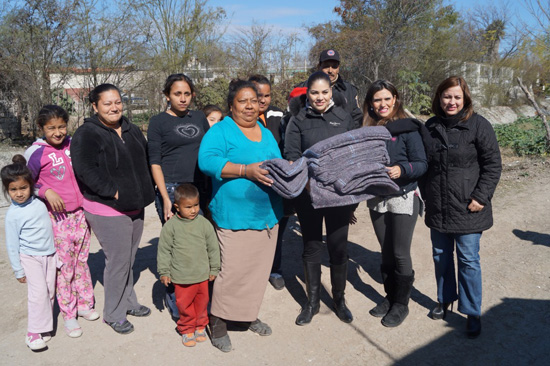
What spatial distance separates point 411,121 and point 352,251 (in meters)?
2.49

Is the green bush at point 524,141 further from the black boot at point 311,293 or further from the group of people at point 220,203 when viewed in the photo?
the black boot at point 311,293

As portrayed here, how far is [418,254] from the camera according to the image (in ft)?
18.0

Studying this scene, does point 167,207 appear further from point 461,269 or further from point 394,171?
point 461,269

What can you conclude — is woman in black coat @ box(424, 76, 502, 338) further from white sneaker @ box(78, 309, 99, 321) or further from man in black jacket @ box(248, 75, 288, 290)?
white sneaker @ box(78, 309, 99, 321)

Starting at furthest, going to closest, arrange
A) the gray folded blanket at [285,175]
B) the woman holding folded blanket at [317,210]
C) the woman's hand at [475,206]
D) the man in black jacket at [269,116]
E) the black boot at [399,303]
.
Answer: the man in black jacket at [269,116], the black boot at [399,303], the woman holding folded blanket at [317,210], the woman's hand at [475,206], the gray folded blanket at [285,175]

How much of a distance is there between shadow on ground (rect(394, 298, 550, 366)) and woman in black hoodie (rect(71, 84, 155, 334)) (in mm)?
2383

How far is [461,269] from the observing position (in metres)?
3.71

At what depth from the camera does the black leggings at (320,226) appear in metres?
3.73

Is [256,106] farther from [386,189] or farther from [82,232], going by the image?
[82,232]

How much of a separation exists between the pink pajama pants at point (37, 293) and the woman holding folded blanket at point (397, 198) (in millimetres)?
2798

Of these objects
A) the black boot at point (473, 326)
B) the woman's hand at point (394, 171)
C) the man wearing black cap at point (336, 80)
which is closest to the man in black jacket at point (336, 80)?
the man wearing black cap at point (336, 80)

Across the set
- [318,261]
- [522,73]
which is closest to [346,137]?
[318,261]

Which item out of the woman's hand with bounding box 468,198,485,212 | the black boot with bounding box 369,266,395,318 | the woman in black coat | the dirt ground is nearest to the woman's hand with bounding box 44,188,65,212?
the dirt ground

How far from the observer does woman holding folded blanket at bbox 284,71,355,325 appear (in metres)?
3.62
